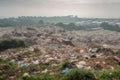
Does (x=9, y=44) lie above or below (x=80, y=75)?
below

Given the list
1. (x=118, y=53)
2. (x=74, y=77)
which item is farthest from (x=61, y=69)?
(x=118, y=53)

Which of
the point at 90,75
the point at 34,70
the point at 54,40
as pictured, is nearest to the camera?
the point at 90,75

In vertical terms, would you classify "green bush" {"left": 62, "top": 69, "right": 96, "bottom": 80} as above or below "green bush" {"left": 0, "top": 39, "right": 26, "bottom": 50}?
above

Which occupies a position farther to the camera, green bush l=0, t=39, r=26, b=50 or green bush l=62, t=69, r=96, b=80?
green bush l=0, t=39, r=26, b=50

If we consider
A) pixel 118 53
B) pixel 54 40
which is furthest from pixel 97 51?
pixel 54 40

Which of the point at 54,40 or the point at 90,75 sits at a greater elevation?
the point at 90,75

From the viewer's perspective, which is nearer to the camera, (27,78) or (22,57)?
(27,78)

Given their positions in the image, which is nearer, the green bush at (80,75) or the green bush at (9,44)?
the green bush at (80,75)

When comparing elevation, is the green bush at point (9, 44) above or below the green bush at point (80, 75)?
below

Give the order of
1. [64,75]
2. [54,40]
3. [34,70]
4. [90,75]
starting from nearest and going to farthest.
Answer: [90,75]
[64,75]
[34,70]
[54,40]

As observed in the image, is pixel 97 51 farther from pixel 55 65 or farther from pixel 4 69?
pixel 4 69

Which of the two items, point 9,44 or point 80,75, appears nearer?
point 80,75
